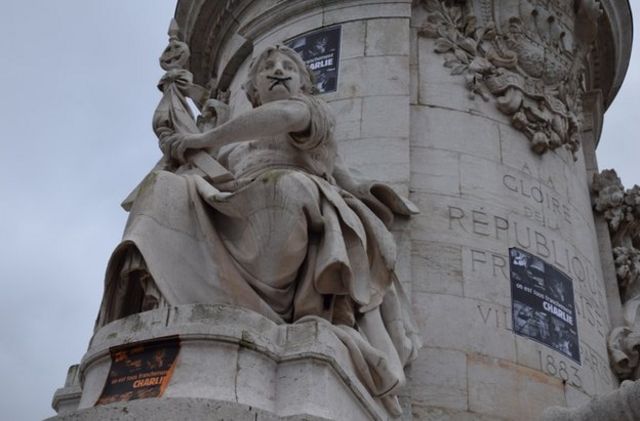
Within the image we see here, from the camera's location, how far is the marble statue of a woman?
7633mm

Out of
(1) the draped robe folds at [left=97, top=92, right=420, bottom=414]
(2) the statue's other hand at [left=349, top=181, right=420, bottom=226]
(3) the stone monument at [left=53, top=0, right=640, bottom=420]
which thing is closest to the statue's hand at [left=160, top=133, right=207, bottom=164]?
(3) the stone monument at [left=53, top=0, right=640, bottom=420]

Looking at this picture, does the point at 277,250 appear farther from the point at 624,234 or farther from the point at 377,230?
the point at 624,234

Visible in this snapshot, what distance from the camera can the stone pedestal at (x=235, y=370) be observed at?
6.29 metres

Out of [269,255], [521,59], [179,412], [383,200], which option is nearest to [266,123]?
[269,255]

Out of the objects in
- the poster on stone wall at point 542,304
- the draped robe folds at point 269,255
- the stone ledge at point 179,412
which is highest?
the poster on stone wall at point 542,304

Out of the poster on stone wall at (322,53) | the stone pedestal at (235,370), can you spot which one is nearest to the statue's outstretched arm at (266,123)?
the stone pedestal at (235,370)

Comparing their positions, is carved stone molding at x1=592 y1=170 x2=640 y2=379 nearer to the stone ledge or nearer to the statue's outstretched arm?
the statue's outstretched arm

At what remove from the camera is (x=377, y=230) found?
8516mm

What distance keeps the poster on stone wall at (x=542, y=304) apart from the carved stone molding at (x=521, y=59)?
183 centimetres

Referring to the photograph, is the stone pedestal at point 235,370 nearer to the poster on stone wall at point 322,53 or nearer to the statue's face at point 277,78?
the statue's face at point 277,78

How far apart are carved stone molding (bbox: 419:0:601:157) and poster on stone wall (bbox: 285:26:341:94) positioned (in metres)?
1.13

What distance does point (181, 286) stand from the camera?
7.68 m

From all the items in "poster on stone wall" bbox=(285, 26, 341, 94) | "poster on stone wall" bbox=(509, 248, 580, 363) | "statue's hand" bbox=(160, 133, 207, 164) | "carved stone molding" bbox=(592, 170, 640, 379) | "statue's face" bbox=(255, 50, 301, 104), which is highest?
"poster on stone wall" bbox=(285, 26, 341, 94)

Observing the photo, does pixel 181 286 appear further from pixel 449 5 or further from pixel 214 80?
pixel 214 80
